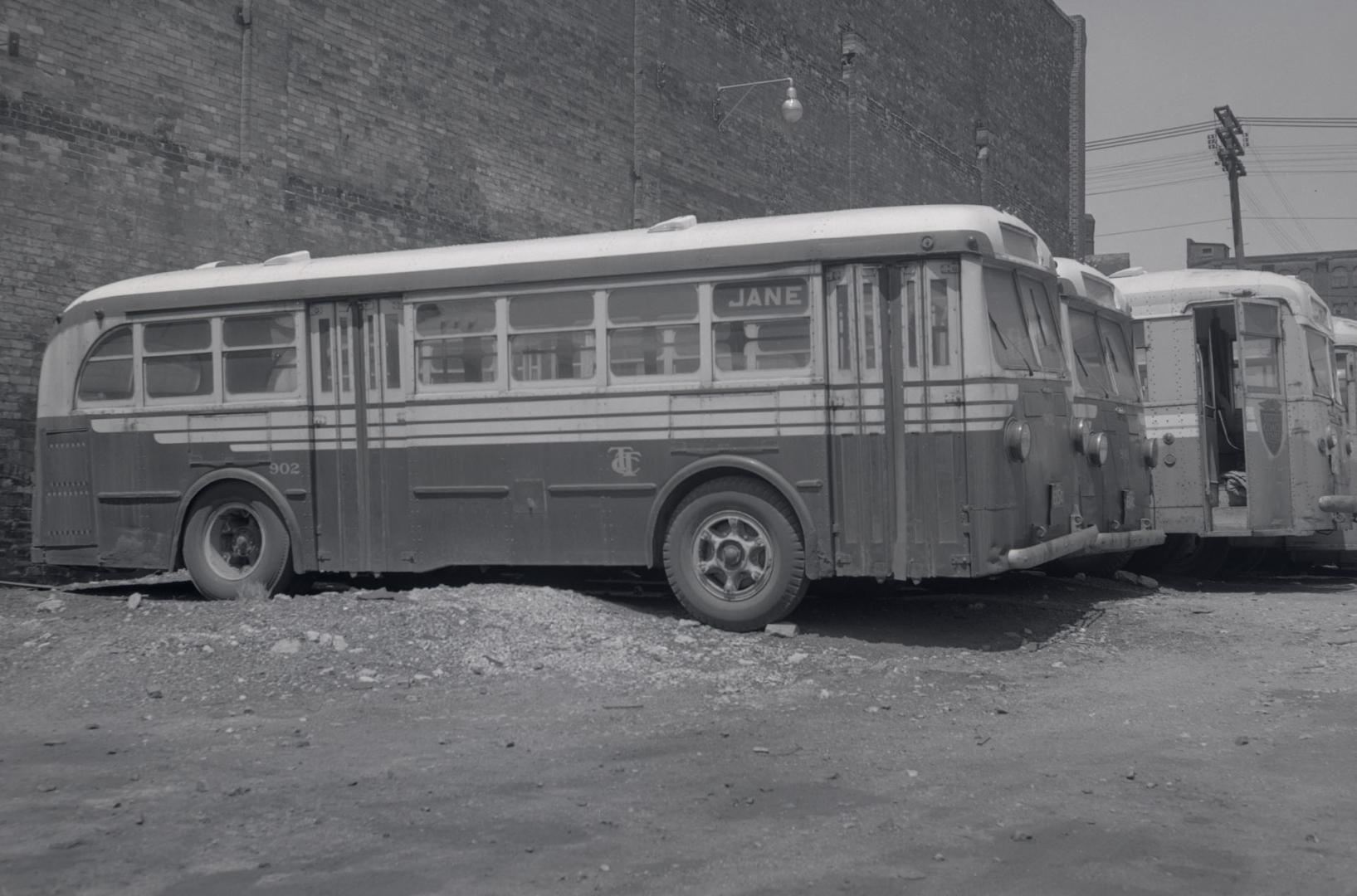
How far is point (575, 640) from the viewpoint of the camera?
30.3 ft

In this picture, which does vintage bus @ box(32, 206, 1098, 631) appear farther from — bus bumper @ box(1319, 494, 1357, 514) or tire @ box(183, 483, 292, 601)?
bus bumper @ box(1319, 494, 1357, 514)

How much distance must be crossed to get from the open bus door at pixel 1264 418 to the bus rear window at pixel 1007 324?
14.5 ft

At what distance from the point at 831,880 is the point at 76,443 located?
911cm

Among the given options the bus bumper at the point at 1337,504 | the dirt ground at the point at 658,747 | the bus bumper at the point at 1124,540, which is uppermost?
the bus bumper at the point at 1337,504

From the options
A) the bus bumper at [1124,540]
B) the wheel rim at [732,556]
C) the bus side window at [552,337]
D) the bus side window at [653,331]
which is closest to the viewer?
the wheel rim at [732,556]

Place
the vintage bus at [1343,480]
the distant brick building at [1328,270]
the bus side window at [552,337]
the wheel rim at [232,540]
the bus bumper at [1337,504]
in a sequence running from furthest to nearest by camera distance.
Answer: the distant brick building at [1328,270] → the vintage bus at [1343,480] → the bus bumper at [1337,504] → the wheel rim at [232,540] → the bus side window at [552,337]

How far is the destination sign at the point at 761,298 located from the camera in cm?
964

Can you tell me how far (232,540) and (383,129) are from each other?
23.2 ft

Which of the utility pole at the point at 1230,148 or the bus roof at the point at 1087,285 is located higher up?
the utility pole at the point at 1230,148

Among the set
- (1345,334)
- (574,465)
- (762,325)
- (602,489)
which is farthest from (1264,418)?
(574,465)

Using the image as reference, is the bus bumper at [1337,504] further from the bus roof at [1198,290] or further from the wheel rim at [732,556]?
→ the wheel rim at [732,556]

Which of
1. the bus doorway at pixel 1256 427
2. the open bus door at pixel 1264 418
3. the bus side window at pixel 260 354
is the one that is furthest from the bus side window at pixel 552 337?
the open bus door at pixel 1264 418

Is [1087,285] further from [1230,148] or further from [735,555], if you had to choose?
[1230,148]

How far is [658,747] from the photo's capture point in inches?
267
